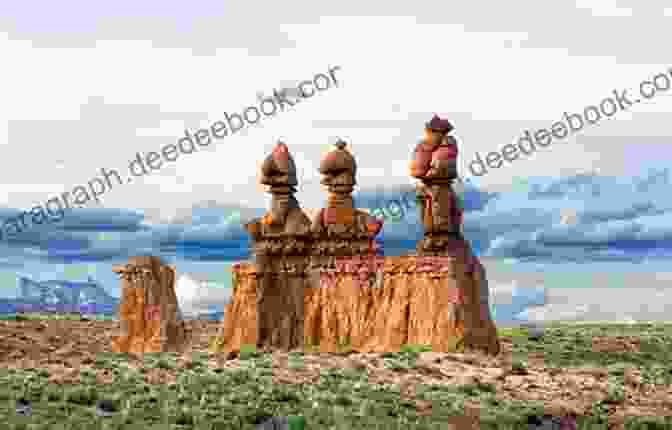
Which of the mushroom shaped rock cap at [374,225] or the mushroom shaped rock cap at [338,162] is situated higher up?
the mushroom shaped rock cap at [338,162]

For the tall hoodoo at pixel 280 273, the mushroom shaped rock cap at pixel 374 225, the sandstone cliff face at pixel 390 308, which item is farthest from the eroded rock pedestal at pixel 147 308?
the mushroom shaped rock cap at pixel 374 225

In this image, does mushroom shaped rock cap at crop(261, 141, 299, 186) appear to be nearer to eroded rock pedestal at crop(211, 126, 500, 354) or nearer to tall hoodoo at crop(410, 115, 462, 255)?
eroded rock pedestal at crop(211, 126, 500, 354)

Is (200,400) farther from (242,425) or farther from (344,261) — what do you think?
(344,261)

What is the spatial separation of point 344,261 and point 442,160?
5.23m

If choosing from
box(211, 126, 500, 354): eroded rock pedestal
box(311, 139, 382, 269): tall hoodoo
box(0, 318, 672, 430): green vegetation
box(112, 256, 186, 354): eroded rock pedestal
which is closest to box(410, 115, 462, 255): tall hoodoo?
box(211, 126, 500, 354): eroded rock pedestal

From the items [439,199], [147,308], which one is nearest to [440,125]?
[439,199]

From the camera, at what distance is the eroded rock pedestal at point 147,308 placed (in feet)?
166

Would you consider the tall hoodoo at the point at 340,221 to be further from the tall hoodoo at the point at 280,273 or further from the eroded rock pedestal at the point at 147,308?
the eroded rock pedestal at the point at 147,308

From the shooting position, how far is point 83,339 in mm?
64125

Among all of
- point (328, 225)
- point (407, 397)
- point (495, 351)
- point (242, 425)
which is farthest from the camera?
point (328, 225)

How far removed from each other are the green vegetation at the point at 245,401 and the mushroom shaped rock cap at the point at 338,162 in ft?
35.8

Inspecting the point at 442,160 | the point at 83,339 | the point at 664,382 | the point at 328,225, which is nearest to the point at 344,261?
the point at 328,225

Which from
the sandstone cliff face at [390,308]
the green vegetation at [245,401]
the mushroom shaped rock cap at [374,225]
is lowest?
the green vegetation at [245,401]

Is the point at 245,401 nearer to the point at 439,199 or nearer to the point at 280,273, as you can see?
the point at 439,199
